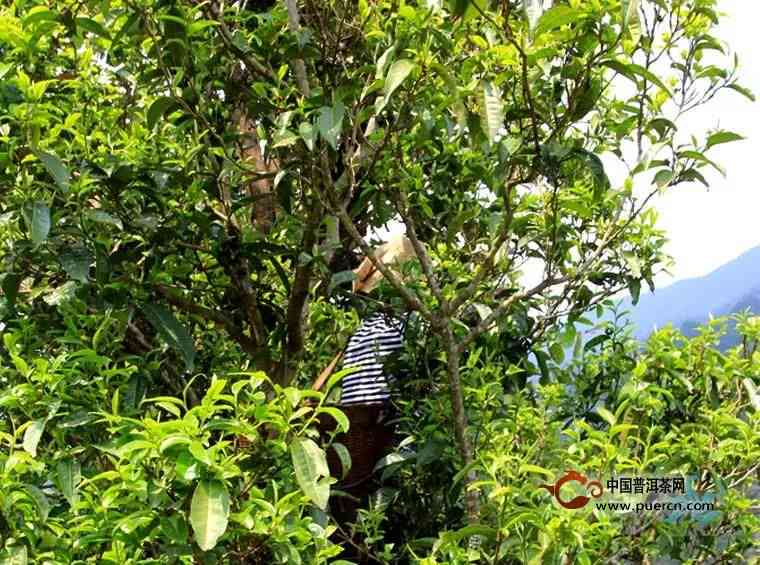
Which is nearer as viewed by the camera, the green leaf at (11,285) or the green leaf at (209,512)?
the green leaf at (209,512)

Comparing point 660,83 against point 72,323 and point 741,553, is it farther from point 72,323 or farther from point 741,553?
point 72,323

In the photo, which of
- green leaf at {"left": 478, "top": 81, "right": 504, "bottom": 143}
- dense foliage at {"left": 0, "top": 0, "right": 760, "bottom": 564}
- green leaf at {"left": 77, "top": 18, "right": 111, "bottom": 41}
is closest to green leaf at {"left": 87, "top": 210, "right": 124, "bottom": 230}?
dense foliage at {"left": 0, "top": 0, "right": 760, "bottom": 564}

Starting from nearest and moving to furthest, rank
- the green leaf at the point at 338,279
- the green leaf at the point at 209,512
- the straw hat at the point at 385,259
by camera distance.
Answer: the green leaf at the point at 209,512 < the green leaf at the point at 338,279 < the straw hat at the point at 385,259

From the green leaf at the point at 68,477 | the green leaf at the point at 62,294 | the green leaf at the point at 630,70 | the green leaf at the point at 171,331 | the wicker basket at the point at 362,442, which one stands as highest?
the green leaf at the point at 630,70

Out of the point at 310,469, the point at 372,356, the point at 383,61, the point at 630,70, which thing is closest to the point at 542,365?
the point at 372,356

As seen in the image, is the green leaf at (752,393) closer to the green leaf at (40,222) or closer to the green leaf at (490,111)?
the green leaf at (490,111)

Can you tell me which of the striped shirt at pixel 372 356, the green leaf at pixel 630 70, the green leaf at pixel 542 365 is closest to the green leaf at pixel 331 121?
the green leaf at pixel 630 70

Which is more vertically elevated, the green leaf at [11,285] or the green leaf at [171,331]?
the green leaf at [11,285]

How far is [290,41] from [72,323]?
657 mm

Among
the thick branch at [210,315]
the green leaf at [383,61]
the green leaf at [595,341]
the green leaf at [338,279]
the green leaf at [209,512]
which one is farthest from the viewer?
the green leaf at [595,341]

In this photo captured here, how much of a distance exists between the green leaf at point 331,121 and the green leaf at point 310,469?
1.67 ft

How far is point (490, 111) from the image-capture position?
1270 mm

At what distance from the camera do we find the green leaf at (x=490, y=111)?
126 cm

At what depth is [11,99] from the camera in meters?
1.32
